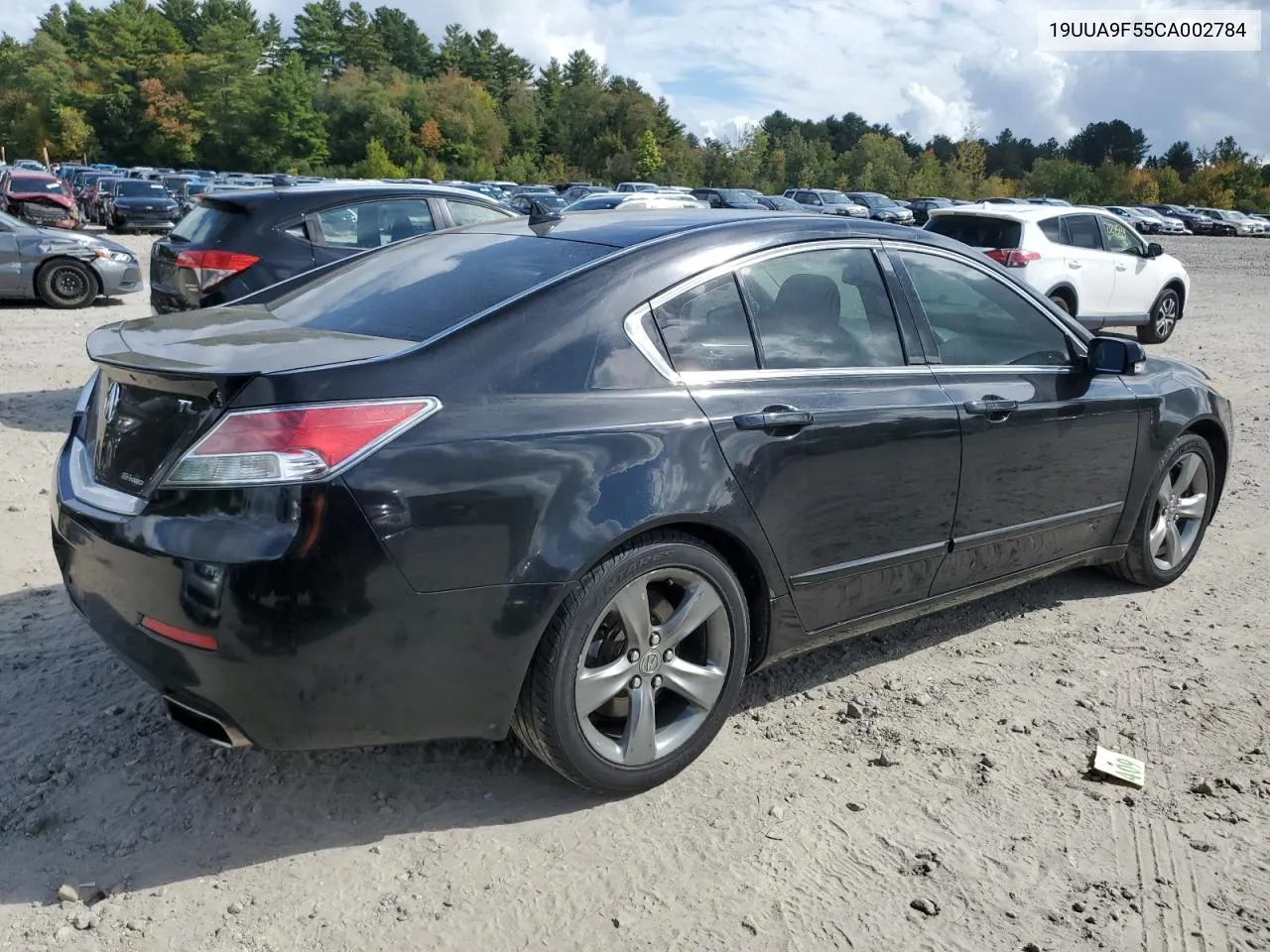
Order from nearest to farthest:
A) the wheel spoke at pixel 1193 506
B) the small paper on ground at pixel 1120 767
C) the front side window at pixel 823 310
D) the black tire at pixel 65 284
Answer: the small paper on ground at pixel 1120 767, the front side window at pixel 823 310, the wheel spoke at pixel 1193 506, the black tire at pixel 65 284

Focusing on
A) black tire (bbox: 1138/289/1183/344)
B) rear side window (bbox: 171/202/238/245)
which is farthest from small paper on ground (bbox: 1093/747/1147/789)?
black tire (bbox: 1138/289/1183/344)

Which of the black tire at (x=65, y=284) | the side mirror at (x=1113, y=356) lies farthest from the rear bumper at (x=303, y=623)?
the black tire at (x=65, y=284)

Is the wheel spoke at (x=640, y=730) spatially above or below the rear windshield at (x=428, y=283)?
below

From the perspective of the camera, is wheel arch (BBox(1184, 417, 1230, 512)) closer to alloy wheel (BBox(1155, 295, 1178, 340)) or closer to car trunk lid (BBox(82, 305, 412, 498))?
car trunk lid (BBox(82, 305, 412, 498))

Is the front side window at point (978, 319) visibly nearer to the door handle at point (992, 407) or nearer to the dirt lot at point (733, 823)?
the door handle at point (992, 407)

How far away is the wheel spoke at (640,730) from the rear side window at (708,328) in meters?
0.95

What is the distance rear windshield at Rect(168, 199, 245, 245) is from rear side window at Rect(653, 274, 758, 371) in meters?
5.50

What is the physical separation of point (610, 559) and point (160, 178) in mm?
54723

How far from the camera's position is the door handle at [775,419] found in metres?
3.29

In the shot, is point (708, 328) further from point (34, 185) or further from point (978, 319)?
point (34, 185)

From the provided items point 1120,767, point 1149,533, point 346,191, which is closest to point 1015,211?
point 346,191

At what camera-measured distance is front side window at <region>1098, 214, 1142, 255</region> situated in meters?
13.9

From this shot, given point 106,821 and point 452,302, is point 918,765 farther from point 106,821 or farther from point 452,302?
point 106,821

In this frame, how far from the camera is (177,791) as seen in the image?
3.19 meters
